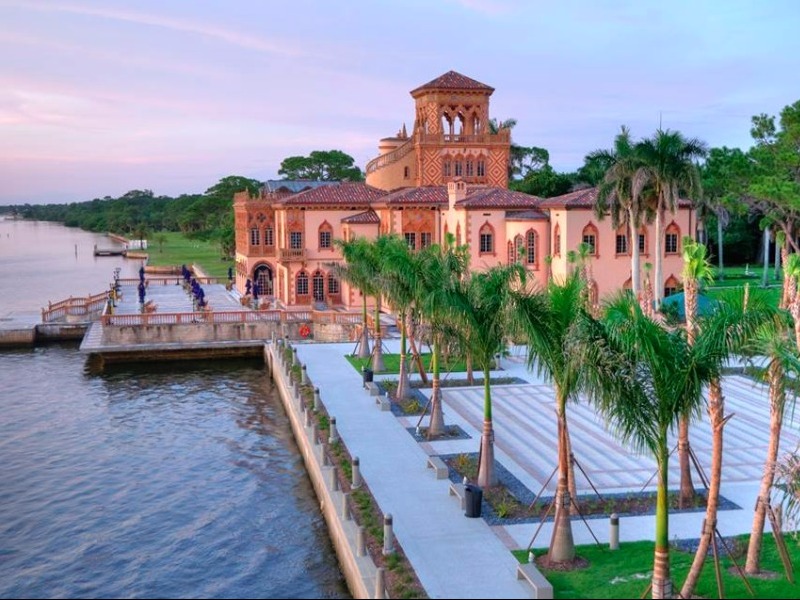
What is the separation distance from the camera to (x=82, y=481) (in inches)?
971

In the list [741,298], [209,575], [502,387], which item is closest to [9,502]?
[209,575]

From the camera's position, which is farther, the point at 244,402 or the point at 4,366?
the point at 4,366

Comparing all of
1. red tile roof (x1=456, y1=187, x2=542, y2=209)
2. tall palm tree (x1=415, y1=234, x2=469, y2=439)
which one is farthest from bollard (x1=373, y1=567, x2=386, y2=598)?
red tile roof (x1=456, y1=187, x2=542, y2=209)

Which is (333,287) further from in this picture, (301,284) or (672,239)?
(672,239)

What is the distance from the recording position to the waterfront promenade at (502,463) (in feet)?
50.8

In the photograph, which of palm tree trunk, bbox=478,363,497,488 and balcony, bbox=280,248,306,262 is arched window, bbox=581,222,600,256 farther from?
palm tree trunk, bbox=478,363,497,488

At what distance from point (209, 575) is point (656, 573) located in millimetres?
9516

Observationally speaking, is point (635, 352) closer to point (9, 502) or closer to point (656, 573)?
point (656, 573)

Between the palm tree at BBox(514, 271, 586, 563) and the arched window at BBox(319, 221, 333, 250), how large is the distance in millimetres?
38459

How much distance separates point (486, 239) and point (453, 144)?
13.7 metres

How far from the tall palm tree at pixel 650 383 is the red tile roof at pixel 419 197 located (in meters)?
38.4

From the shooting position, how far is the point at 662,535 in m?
12.6

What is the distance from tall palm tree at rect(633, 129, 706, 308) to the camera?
37.3m

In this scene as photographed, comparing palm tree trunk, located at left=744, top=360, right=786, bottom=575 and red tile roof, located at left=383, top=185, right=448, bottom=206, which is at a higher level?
red tile roof, located at left=383, top=185, right=448, bottom=206
